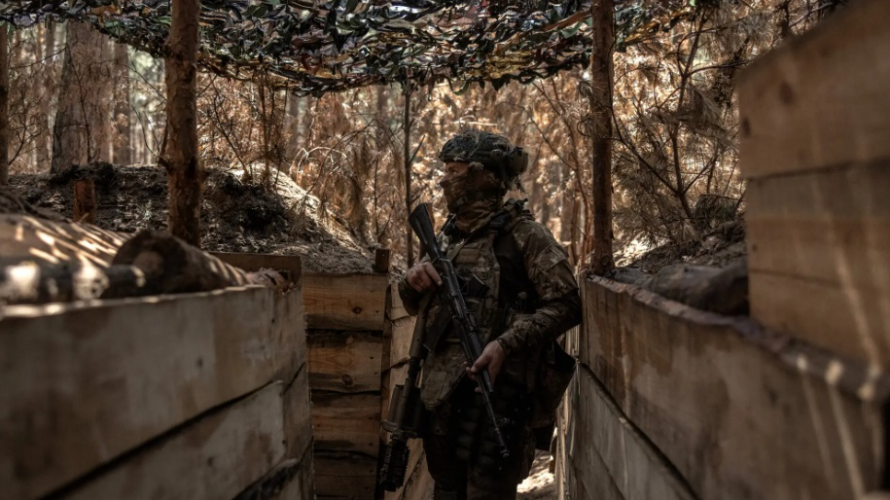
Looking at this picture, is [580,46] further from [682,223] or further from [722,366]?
[722,366]

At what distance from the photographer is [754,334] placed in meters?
1.47

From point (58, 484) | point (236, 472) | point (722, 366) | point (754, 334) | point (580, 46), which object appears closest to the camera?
point (58, 484)

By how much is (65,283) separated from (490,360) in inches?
92.2

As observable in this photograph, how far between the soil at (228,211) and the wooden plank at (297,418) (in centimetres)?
210

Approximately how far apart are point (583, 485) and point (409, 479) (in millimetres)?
2164

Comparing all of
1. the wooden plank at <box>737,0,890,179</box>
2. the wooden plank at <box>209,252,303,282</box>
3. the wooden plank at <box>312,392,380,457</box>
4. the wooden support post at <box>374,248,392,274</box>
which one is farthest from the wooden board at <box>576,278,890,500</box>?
the wooden plank at <box>312,392,380,457</box>

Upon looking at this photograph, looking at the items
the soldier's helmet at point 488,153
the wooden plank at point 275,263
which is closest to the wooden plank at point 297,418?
the wooden plank at point 275,263

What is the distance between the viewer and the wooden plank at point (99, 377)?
4.02 ft

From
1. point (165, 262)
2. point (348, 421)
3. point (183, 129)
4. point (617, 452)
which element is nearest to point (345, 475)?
point (348, 421)

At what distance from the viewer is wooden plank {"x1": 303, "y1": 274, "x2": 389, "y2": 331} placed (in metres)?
4.84

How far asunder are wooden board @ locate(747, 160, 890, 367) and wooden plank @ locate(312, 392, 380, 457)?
358cm

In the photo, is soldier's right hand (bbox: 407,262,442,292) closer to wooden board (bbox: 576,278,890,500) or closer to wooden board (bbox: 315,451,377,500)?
wooden board (bbox: 315,451,377,500)

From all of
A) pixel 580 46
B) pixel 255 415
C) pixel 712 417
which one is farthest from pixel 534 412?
pixel 580 46

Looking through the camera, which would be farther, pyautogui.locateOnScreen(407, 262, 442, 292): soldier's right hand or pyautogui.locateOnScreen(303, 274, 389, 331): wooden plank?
pyautogui.locateOnScreen(303, 274, 389, 331): wooden plank
